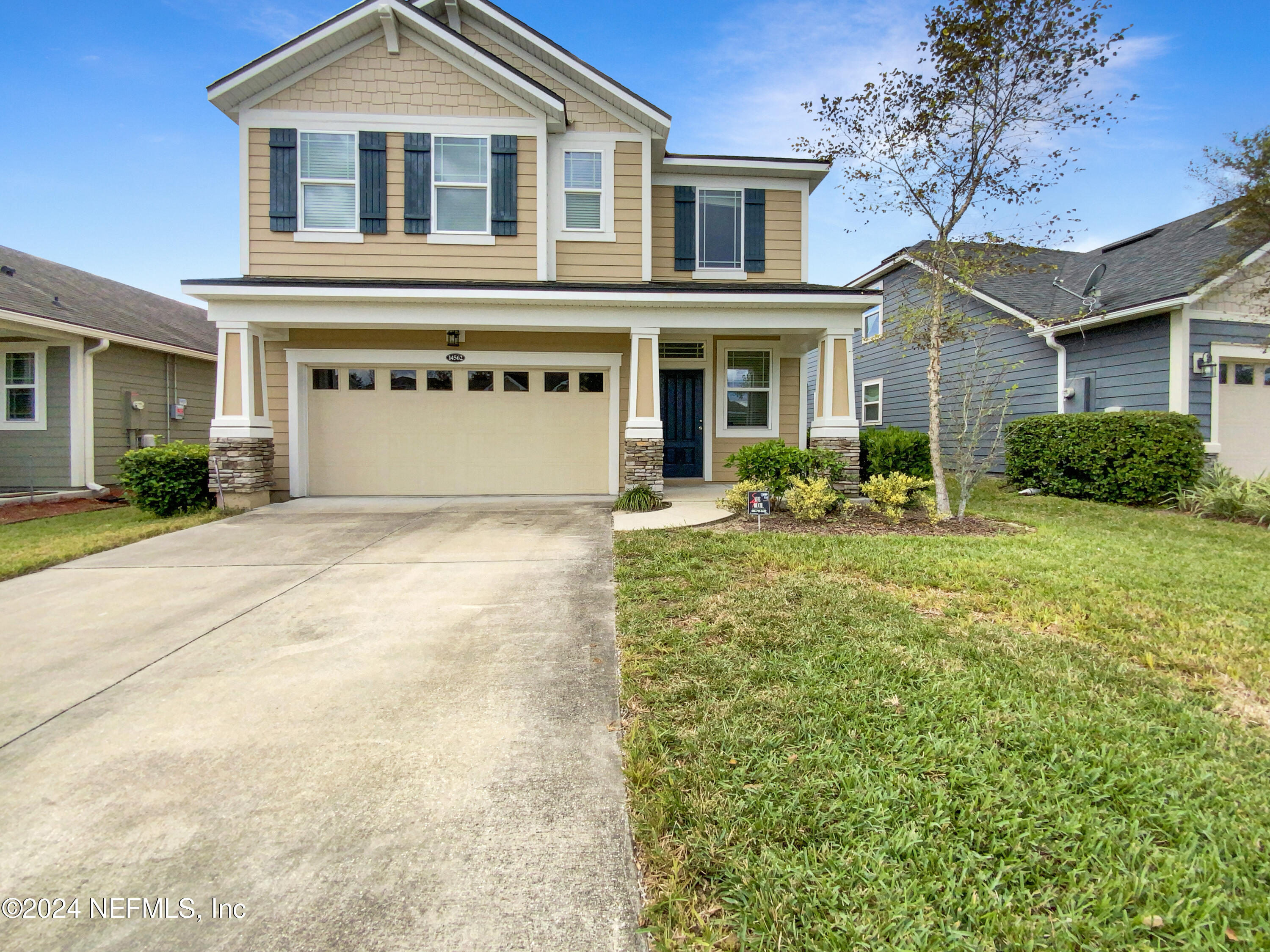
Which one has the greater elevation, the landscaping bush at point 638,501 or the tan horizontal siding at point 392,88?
the tan horizontal siding at point 392,88

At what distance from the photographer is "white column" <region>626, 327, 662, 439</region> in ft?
29.7

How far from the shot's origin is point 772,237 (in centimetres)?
1112

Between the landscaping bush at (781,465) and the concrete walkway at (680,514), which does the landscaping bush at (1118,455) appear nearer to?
the landscaping bush at (781,465)

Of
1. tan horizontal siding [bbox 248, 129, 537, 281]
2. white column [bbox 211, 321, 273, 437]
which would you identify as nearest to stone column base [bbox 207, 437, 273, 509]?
white column [bbox 211, 321, 273, 437]

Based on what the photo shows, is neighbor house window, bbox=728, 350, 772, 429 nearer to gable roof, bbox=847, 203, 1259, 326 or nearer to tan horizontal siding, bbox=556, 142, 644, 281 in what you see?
tan horizontal siding, bbox=556, 142, 644, 281

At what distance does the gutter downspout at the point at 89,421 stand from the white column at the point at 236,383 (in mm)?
4660

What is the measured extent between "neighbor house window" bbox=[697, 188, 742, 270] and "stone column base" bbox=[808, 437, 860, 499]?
3.88 meters

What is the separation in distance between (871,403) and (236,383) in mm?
15062

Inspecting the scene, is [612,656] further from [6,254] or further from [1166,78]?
[6,254]

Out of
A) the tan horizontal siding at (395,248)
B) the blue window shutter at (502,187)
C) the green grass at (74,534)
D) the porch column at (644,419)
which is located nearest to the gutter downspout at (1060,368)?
the porch column at (644,419)

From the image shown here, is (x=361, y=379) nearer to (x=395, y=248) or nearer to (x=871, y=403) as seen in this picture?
(x=395, y=248)

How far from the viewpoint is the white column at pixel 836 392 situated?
9352 millimetres

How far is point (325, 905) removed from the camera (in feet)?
5.71

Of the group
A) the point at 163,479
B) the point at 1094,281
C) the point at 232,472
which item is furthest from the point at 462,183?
the point at 1094,281
